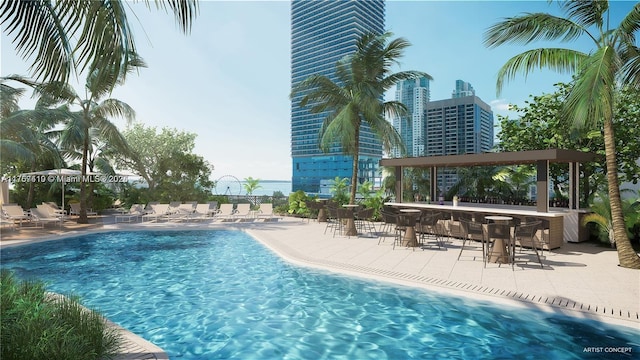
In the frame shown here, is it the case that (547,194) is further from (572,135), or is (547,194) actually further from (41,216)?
(41,216)

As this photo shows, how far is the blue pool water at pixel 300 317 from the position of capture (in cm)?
431

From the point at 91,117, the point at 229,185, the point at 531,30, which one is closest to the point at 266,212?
the point at 91,117

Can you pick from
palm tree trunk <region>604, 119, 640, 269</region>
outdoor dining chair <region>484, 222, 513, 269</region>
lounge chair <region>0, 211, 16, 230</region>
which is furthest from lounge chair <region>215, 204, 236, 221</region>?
palm tree trunk <region>604, 119, 640, 269</region>

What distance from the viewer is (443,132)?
2408 inches

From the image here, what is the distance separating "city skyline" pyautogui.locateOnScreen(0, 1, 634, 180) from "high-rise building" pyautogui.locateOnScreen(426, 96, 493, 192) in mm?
32842

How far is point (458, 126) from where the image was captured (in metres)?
59.1

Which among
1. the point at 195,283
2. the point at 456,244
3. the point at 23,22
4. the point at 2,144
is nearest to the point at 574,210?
the point at 456,244

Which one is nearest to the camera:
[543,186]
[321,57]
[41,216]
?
[543,186]

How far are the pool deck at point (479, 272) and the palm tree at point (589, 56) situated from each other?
150cm

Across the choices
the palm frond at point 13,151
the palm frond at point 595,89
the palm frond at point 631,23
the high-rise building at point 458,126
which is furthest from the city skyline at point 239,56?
the high-rise building at point 458,126

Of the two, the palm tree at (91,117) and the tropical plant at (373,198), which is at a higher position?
the palm tree at (91,117)

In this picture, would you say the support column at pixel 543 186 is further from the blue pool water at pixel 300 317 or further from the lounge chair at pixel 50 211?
the lounge chair at pixel 50 211

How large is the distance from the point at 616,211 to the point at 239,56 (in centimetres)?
2308

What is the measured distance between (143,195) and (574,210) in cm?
2045
